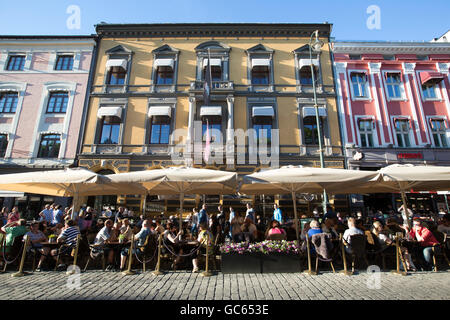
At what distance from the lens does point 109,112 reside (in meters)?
16.3

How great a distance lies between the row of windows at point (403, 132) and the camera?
1620cm

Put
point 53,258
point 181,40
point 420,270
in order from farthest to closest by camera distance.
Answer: point 181,40
point 53,258
point 420,270

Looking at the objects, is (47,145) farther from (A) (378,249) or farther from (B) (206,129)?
(A) (378,249)

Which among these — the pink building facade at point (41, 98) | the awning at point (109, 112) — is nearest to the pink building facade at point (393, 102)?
the awning at point (109, 112)

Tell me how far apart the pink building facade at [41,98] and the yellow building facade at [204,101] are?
1.28 meters

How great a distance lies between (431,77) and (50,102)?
95.2 ft

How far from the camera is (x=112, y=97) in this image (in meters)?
17.2

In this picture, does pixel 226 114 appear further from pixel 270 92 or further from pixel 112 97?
pixel 112 97

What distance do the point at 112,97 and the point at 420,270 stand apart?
19.4 meters

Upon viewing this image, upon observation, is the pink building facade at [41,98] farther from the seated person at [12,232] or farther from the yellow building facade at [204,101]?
the seated person at [12,232]

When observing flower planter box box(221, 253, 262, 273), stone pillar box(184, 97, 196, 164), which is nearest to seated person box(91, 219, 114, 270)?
flower planter box box(221, 253, 262, 273)

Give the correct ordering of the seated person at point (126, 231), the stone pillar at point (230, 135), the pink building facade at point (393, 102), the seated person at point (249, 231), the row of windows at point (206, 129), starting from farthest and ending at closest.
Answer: the row of windows at point (206, 129) → the pink building facade at point (393, 102) → the stone pillar at point (230, 135) → the seated person at point (249, 231) → the seated person at point (126, 231)
